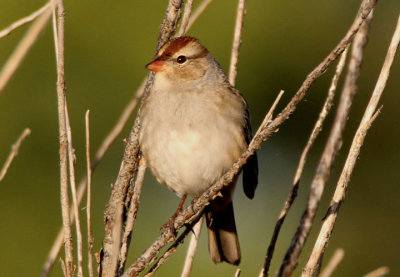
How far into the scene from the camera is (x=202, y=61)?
403 cm

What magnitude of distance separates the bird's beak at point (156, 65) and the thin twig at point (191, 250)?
0.80m

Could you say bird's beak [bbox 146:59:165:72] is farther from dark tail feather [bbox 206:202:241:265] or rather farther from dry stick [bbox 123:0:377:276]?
dry stick [bbox 123:0:377:276]

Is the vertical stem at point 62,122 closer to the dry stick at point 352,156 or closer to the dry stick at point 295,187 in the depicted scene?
the dry stick at point 295,187

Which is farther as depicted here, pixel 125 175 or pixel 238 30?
pixel 238 30

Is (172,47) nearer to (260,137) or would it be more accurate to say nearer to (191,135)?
(191,135)

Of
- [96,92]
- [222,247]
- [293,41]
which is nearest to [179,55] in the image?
[222,247]

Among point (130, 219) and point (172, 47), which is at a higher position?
point (172, 47)

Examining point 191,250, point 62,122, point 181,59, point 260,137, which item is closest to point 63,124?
point 62,122

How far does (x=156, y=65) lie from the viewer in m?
3.65

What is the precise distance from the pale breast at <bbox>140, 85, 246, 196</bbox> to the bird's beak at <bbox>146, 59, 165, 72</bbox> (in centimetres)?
13

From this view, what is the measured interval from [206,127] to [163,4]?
5.72 feet

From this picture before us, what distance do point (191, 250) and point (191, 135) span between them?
2.44 feet

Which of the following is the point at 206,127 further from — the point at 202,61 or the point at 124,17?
the point at 124,17

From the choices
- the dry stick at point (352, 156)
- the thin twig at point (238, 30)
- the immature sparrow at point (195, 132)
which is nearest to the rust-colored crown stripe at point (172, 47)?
the immature sparrow at point (195, 132)
